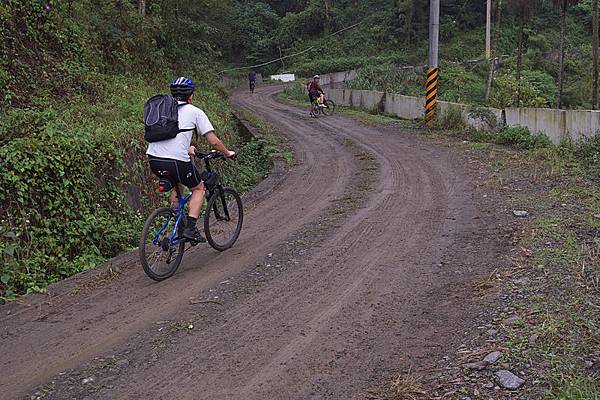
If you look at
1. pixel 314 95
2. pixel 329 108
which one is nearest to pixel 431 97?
pixel 314 95

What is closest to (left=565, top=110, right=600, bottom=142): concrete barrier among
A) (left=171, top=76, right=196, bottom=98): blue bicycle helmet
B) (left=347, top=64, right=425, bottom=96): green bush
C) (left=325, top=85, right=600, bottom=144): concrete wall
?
(left=325, top=85, right=600, bottom=144): concrete wall

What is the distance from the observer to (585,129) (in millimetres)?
11945

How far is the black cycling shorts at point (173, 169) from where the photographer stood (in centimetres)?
594

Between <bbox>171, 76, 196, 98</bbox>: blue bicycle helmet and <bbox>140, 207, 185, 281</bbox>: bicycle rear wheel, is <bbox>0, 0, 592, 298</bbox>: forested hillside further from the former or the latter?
<bbox>171, 76, 196, 98</bbox>: blue bicycle helmet

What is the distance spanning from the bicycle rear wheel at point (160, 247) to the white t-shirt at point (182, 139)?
564 mm

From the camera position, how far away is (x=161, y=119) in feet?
19.1

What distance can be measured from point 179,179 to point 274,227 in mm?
2074

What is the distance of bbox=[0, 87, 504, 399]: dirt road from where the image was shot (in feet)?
12.8

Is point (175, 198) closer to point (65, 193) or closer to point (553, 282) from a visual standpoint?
point (65, 193)

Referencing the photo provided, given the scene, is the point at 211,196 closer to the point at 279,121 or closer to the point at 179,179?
the point at 179,179

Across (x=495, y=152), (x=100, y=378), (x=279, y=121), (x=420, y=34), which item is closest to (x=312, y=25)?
(x=420, y=34)

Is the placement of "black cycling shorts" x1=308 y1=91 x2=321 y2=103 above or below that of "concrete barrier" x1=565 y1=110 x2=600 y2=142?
above

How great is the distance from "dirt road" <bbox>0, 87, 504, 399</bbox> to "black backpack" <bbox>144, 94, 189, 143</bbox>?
1.46 meters

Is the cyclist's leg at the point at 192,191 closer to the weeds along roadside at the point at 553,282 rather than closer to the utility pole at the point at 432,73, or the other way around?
the weeds along roadside at the point at 553,282
